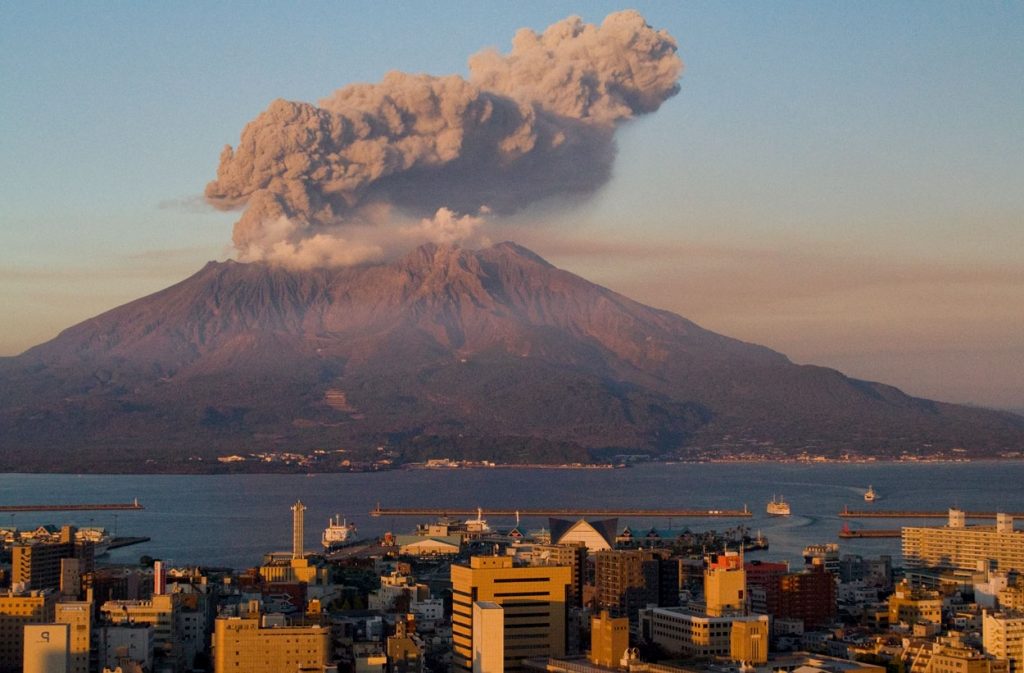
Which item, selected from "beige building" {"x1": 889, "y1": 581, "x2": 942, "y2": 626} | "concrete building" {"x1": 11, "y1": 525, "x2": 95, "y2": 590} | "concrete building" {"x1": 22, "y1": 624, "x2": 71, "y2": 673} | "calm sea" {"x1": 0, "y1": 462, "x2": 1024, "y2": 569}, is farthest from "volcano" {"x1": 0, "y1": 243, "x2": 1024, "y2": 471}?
"concrete building" {"x1": 22, "y1": 624, "x2": 71, "y2": 673}

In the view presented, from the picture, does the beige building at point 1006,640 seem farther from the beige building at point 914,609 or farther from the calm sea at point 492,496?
the calm sea at point 492,496

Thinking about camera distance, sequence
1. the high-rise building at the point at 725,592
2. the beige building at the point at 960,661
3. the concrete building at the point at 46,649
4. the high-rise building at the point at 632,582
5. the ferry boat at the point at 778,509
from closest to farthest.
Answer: the beige building at the point at 960,661
the concrete building at the point at 46,649
the high-rise building at the point at 725,592
the high-rise building at the point at 632,582
the ferry boat at the point at 778,509

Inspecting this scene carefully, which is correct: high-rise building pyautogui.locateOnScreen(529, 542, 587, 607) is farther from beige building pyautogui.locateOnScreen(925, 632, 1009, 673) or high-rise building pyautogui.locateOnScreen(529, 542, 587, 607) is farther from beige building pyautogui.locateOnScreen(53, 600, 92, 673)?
beige building pyautogui.locateOnScreen(925, 632, 1009, 673)

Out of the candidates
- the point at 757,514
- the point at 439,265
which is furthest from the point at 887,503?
the point at 439,265

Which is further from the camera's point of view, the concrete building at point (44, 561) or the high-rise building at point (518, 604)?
the concrete building at point (44, 561)

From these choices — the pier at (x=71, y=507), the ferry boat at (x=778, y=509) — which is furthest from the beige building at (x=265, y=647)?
the pier at (x=71, y=507)

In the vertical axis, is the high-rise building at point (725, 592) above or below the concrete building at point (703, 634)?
above

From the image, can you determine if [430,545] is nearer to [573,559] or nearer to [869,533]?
[869,533]
